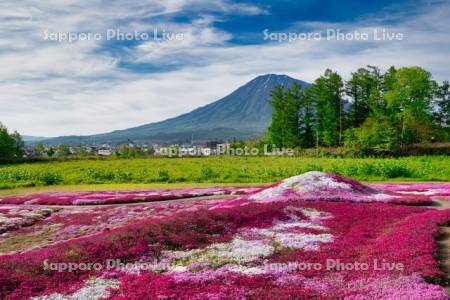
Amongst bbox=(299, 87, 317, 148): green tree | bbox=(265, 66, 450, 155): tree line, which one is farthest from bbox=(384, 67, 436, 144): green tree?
bbox=(299, 87, 317, 148): green tree

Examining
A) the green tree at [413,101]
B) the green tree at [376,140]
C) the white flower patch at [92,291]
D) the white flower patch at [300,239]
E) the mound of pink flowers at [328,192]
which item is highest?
the green tree at [413,101]

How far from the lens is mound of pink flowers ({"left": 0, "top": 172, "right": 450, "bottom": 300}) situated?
470 inches

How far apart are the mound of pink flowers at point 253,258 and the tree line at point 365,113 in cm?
7250

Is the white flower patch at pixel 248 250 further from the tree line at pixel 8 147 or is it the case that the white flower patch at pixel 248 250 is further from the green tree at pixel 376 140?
the tree line at pixel 8 147

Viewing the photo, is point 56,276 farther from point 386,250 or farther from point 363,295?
point 386,250

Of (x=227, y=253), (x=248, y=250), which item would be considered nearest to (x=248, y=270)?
(x=227, y=253)

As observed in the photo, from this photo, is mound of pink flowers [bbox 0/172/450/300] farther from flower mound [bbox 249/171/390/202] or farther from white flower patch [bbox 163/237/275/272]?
flower mound [bbox 249/171/390/202]

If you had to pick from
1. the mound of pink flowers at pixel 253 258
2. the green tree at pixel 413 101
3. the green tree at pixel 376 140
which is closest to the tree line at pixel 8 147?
the green tree at pixel 376 140

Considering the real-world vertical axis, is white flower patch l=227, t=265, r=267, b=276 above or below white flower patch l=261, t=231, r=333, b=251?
below

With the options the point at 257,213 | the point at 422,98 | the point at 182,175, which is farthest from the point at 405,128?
the point at 257,213

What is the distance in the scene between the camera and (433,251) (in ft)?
46.7

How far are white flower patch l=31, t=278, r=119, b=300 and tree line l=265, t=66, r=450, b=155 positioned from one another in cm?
8362

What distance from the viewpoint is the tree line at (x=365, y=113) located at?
9206 cm

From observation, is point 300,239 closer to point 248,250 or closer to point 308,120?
point 248,250
